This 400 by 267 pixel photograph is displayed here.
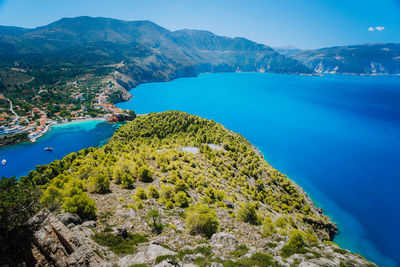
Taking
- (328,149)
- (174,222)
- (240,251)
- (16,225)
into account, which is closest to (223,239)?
(240,251)

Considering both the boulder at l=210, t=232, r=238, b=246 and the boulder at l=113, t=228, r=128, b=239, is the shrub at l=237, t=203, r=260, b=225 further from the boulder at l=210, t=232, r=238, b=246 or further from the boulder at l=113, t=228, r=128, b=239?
the boulder at l=113, t=228, r=128, b=239

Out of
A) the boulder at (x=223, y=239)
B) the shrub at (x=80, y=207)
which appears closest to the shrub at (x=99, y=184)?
the shrub at (x=80, y=207)

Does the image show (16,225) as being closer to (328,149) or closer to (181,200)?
(181,200)

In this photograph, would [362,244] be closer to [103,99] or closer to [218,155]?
[218,155]

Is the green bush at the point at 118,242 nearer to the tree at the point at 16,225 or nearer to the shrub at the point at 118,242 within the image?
the shrub at the point at 118,242

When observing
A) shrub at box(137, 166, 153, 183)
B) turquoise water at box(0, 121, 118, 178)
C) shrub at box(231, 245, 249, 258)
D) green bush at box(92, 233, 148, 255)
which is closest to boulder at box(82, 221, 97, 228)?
green bush at box(92, 233, 148, 255)

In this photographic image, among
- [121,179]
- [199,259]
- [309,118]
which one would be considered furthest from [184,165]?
[309,118]
